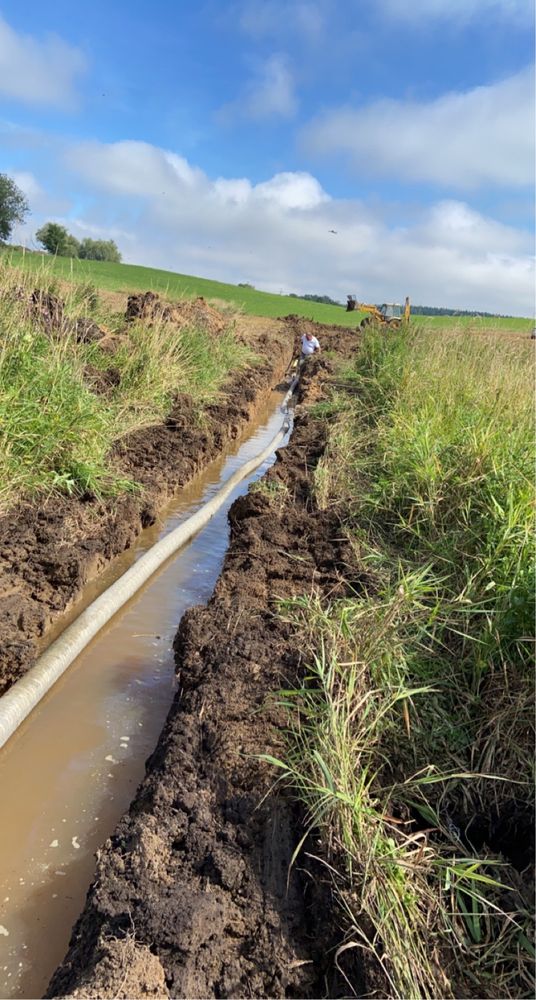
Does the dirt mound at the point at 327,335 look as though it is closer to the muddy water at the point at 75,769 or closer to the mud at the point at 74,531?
the mud at the point at 74,531

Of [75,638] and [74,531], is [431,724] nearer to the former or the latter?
[75,638]

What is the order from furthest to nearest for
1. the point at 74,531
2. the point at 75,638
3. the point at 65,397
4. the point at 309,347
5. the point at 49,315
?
the point at 309,347, the point at 49,315, the point at 65,397, the point at 74,531, the point at 75,638

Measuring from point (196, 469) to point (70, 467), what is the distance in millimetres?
2697

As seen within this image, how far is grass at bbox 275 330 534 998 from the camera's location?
2098mm

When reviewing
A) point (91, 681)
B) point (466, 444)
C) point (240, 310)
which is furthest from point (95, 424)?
point (240, 310)

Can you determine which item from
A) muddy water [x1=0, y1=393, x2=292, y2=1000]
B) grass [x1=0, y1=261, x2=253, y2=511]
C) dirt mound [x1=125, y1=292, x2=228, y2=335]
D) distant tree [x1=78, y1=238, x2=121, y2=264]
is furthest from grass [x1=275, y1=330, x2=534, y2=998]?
distant tree [x1=78, y1=238, x2=121, y2=264]

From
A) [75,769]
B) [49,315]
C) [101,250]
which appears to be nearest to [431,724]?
[75,769]

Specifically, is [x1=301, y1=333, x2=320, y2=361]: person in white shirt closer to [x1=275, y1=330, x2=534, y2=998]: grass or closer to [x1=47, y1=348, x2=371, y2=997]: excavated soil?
[x1=275, y1=330, x2=534, y2=998]: grass

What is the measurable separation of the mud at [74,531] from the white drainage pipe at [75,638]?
0.16 meters

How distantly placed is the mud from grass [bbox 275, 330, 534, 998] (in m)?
1.59

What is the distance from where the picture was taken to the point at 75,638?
3.87 m

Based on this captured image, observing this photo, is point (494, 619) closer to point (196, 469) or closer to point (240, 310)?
point (196, 469)

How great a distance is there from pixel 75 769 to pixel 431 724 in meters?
1.75

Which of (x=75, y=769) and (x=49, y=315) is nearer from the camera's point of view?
(x=75, y=769)
